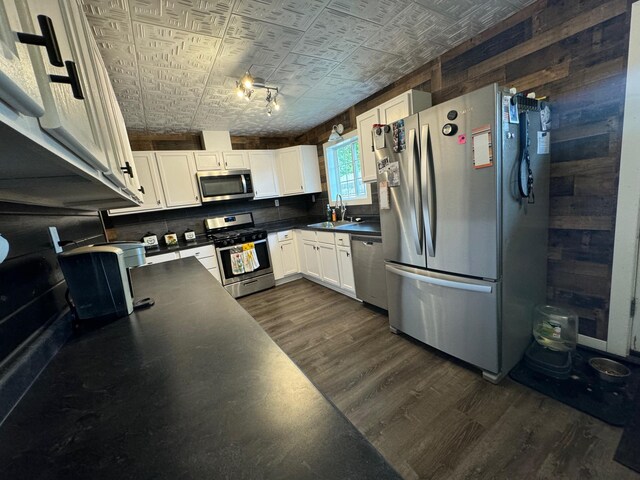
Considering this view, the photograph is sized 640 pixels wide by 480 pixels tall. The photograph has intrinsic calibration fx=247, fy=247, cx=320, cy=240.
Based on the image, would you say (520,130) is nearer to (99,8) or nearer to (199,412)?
(199,412)

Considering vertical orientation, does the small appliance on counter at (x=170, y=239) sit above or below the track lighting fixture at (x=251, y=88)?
below

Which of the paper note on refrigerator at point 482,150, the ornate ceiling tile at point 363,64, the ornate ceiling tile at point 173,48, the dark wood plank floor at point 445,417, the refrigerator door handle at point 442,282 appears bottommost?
the dark wood plank floor at point 445,417

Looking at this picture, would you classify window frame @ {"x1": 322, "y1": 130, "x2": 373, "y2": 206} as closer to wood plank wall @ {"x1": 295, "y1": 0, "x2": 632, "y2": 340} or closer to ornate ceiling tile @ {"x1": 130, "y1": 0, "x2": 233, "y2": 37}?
wood plank wall @ {"x1": 295, "y1": 0, "x2": 632, "y2": 340}

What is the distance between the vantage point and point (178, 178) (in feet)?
11.3

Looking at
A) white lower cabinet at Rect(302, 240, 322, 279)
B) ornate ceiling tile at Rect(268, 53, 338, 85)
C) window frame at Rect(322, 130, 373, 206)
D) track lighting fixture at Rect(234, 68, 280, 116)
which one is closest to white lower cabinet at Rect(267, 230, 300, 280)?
white lower cabinet at Rect(302, 240, 322, 279)

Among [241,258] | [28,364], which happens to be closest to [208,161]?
[241,258]

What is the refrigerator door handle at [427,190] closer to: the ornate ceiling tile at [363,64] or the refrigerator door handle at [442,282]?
the refrigerator door handle at [442,282]

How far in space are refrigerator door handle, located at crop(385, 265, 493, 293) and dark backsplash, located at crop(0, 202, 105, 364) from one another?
204 centimetres

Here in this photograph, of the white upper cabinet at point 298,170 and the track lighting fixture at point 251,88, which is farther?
the white upper cabinet at point 298,170

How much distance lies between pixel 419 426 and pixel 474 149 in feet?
5.36

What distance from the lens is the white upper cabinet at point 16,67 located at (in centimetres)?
31

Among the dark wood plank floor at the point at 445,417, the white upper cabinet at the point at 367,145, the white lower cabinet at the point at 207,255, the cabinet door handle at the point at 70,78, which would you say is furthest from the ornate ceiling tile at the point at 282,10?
the white lower cabinet at the point at 207,255

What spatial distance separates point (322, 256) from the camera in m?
3.47

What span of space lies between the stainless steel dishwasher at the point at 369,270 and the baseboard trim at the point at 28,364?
220cm
